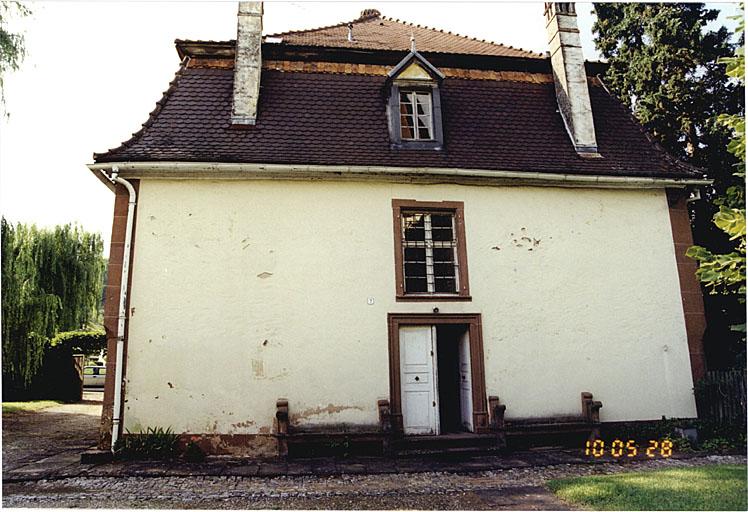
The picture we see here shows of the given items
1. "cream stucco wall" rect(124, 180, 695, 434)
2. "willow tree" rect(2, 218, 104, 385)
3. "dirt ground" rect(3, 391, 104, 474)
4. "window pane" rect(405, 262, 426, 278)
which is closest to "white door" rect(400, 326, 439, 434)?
"cream stucco wall" rect(124, 180, 695, 434)

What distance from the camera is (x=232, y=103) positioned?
34.3ft

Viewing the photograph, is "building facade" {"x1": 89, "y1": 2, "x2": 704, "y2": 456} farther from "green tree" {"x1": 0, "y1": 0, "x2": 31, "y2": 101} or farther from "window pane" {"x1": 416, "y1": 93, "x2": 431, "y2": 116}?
"green tree" {"x1": 0, "y1": 0, "x2": 31, "y2": 101}

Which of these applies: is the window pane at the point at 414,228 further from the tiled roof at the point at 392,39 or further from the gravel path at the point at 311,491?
the gravel path at the point at 311,491

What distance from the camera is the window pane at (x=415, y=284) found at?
9.84 m

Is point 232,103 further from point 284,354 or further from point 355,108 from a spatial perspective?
point 284,354

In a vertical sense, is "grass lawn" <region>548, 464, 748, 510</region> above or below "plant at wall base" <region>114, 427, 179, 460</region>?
below

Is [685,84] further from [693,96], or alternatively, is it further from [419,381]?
[419,381]

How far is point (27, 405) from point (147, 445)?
10863mm

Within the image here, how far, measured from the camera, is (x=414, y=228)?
10.0 m

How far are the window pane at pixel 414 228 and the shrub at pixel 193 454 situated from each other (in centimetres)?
510

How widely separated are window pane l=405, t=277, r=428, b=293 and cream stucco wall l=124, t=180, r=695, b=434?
40 cm

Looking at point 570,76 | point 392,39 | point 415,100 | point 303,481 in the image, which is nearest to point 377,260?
point 415,100

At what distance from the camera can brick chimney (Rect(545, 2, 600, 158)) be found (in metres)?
10.9
